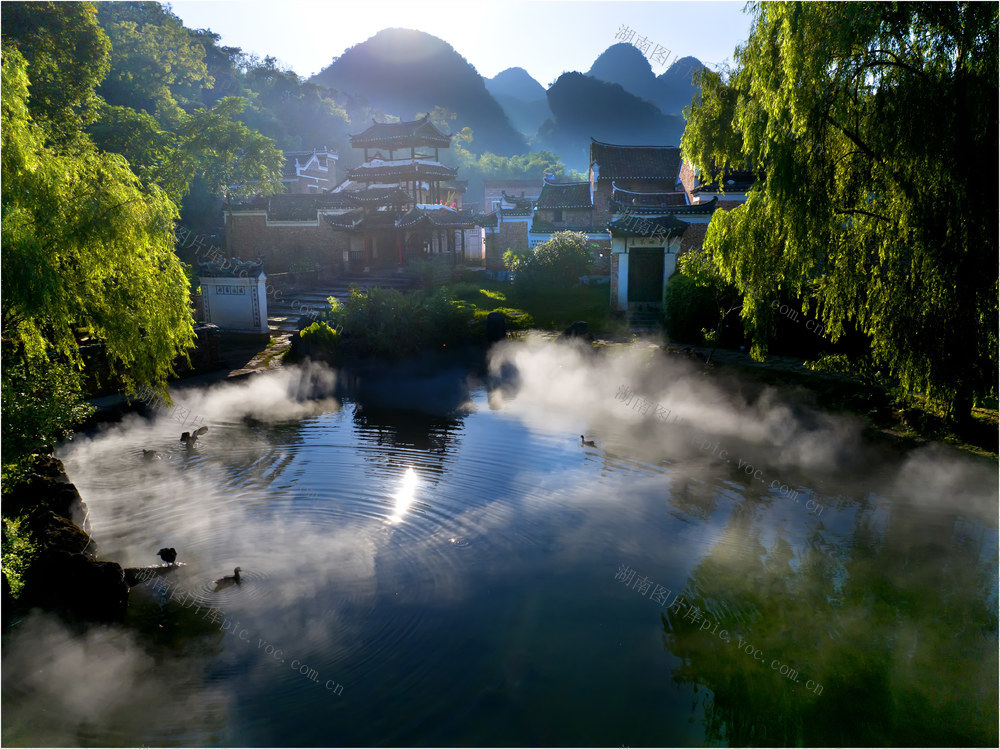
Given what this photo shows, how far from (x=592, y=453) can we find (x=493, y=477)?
1978 mm

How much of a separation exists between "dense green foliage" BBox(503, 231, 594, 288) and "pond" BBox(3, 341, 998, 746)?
17145 mm

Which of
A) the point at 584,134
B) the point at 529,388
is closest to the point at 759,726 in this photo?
the point at 529,388

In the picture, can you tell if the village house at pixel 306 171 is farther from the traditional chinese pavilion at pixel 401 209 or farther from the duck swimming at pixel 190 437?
the duck swimming at pixel 190 437

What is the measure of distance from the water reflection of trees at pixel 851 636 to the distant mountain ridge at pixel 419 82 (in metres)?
89.4

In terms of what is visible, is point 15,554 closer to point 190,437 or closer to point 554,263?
point 190,437

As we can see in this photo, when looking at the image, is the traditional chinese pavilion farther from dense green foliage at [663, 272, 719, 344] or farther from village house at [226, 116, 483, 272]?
dense green foliage at [663, 272, 719, 344]

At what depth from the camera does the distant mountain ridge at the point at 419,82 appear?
9169 centimetres

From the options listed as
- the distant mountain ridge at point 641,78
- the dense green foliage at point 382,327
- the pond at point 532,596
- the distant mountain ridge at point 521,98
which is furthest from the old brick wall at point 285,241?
the distant mountain ridge at point 641,78

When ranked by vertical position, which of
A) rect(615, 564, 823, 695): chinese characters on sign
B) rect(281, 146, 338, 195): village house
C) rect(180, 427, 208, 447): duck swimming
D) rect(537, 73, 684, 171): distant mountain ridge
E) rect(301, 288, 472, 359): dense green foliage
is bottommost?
rect(615, 564, 823, 695): chinese characters on sign

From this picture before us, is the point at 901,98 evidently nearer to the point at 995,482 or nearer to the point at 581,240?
the point at 995,482

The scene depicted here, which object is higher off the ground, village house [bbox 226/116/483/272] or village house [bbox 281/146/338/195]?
village house [bbox 281/146/338/195]

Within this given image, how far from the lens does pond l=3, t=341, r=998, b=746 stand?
5180 millimetres

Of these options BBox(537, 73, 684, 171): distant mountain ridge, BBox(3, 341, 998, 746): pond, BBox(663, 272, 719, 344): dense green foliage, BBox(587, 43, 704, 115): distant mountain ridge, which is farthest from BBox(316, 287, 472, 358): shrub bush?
BBox(587, 43, 704, 115): distant mountain ridge

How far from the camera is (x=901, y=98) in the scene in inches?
347
